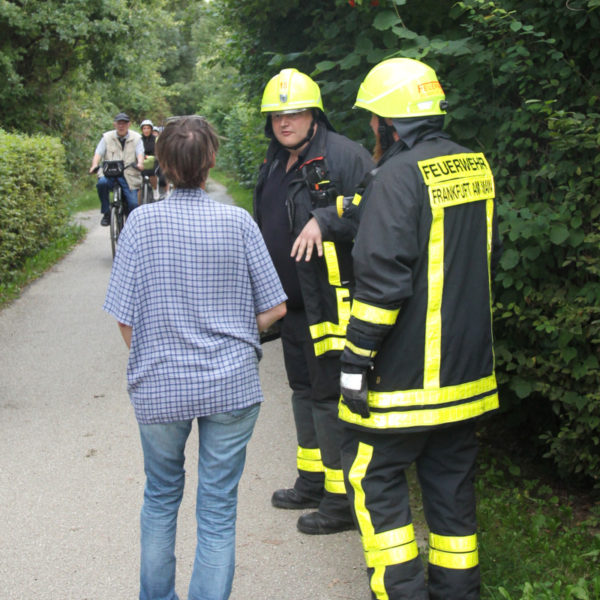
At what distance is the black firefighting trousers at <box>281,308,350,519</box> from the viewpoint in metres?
4.16

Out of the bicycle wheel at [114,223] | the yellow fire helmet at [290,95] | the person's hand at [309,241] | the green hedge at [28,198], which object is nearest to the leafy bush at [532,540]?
the person's hand at [309,241]

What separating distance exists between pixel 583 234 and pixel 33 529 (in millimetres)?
3003

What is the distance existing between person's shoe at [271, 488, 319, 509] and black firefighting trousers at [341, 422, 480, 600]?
1.26 m

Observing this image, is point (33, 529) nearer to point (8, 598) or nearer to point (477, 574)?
point (8, 598)

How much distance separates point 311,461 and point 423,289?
1.76 m

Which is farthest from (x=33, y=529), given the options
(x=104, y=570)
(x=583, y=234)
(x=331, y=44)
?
(x=331, y=44)

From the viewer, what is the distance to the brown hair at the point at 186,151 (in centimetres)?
290

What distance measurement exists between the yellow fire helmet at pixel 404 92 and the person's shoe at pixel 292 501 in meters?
2.24

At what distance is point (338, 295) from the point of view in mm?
3975

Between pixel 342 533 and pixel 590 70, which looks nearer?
pixel 590 70

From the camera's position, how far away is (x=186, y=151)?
114 inches

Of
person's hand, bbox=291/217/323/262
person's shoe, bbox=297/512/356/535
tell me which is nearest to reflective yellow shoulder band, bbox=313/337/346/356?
person's hand, bbox=291/217/323/262

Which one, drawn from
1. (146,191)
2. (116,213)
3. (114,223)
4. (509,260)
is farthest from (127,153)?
(509,260)

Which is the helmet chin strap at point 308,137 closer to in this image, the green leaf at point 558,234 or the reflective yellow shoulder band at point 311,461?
the green leaf at point 558,234
